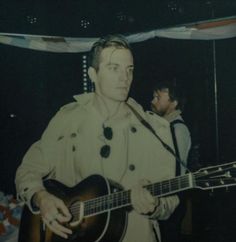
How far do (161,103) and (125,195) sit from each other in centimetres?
78

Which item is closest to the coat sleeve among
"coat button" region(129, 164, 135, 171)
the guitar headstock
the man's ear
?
the man's ear

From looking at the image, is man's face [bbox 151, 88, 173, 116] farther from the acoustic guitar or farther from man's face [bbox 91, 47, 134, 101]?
the acoustic guitar

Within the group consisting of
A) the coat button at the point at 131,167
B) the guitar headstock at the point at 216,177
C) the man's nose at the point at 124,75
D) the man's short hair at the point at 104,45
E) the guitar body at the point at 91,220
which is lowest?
the guitar body at the point at 91,220

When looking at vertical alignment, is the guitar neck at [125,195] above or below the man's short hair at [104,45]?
below

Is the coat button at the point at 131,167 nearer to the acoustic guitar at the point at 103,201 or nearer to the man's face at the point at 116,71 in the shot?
the acoustic guitar at the point at 103,201

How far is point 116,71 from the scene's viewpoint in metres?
3.08

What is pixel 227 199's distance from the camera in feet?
9.84

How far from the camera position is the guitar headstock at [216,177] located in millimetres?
Result: 2773

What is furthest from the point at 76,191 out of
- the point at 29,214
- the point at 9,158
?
the point at 9,158

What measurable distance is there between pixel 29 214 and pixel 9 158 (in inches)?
19.2

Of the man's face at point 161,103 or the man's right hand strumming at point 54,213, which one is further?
the man's face at point 161,103

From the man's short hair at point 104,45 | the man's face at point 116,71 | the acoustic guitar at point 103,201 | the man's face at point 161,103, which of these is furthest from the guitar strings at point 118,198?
the man's short hair at point 104,45

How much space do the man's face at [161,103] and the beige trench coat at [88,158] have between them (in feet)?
0.19

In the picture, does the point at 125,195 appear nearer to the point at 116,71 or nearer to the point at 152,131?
the point at 152,131
